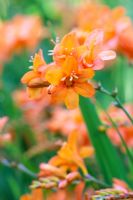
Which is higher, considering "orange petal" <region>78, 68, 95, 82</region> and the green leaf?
"orange petal" <region>78, 68, 95, 82</region>

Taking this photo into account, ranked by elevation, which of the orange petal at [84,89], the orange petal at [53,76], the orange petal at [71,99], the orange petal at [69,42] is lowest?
the orange petal at [71,99]

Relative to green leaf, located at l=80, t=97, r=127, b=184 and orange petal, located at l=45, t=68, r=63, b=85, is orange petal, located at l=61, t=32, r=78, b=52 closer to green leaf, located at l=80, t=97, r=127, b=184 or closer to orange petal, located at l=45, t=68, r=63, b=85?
orange petal, located at l=45, t=68, r=63, b=85

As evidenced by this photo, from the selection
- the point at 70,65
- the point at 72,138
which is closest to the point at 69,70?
the point at 70,65

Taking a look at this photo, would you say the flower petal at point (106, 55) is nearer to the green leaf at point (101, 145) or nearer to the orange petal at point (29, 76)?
the orange petal at point (29, 76)

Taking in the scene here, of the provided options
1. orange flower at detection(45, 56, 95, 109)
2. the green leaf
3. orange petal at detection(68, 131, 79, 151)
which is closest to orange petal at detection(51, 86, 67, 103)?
orange flower at detection(45, 56, 95, 109)

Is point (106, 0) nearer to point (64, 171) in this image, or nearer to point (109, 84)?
point (109, 84)

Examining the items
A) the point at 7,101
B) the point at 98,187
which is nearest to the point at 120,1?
the point at 7,101

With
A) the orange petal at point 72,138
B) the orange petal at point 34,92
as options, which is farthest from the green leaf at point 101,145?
the orange petal at point 34,92
